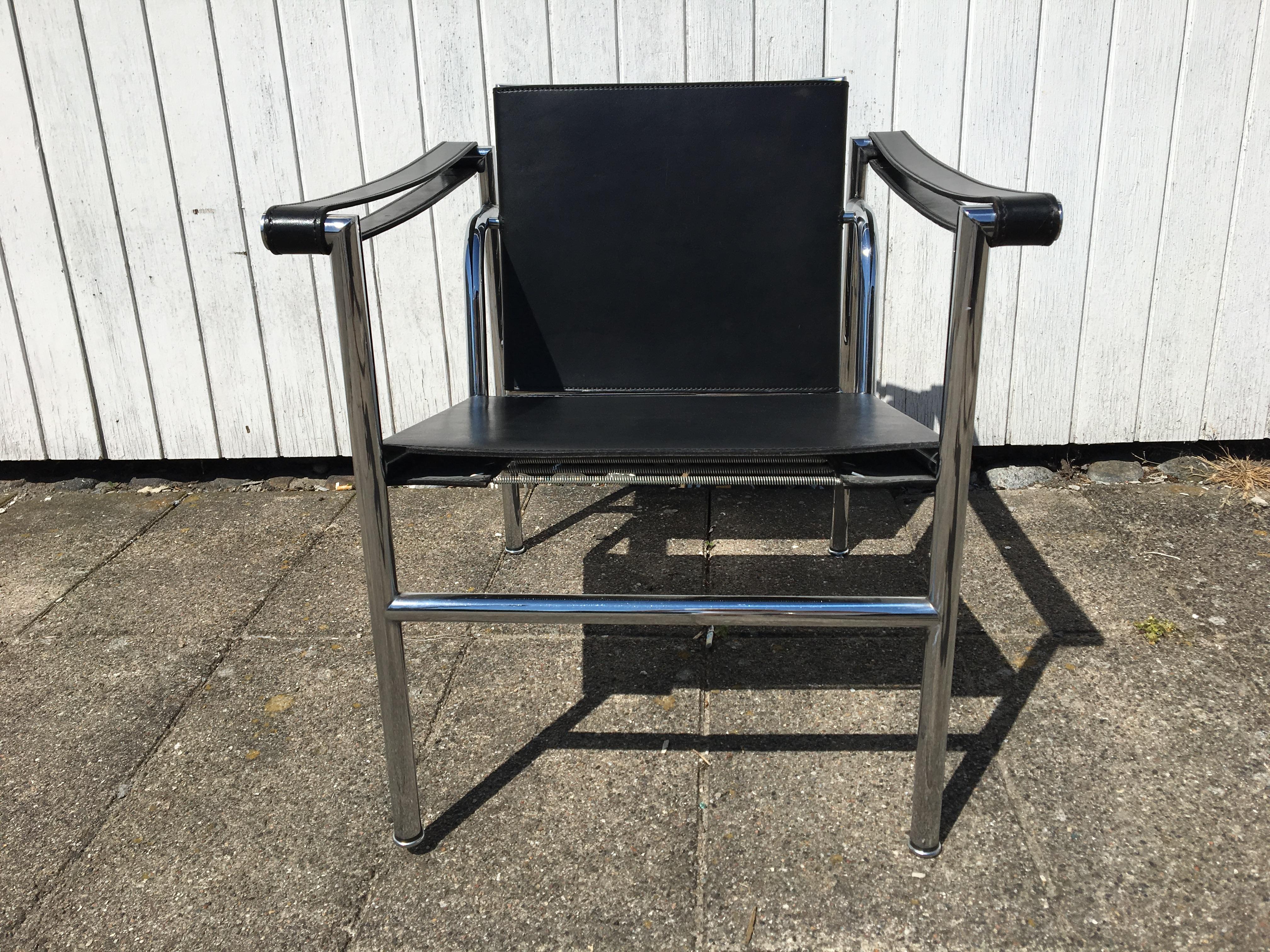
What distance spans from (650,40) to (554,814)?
1.76 metres

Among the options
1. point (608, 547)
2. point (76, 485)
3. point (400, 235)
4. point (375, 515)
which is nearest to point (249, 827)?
point (375, 515)

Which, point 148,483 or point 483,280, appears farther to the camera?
point 148,483

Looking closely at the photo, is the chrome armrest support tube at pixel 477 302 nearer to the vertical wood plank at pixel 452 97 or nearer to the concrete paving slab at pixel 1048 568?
the vertical wood plank at pixel 452 97

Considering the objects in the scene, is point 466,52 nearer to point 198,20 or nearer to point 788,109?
point 198,20

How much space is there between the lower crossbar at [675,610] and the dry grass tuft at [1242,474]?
5.37ft

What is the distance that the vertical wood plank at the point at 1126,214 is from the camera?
6.88 feet

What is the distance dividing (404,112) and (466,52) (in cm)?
21

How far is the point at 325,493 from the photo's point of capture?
98.2 inches

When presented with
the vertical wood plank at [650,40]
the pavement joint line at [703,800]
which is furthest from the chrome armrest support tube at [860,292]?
the vertical wood plank at [650,40]

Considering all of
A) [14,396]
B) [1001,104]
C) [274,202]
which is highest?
[1001,104]

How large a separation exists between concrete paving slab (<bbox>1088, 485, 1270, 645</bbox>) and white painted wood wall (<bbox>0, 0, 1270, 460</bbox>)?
0.23m

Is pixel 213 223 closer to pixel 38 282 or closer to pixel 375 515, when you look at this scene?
pixel 38 282

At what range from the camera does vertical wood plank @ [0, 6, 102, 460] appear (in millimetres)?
2234

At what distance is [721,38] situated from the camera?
84.4 inches
